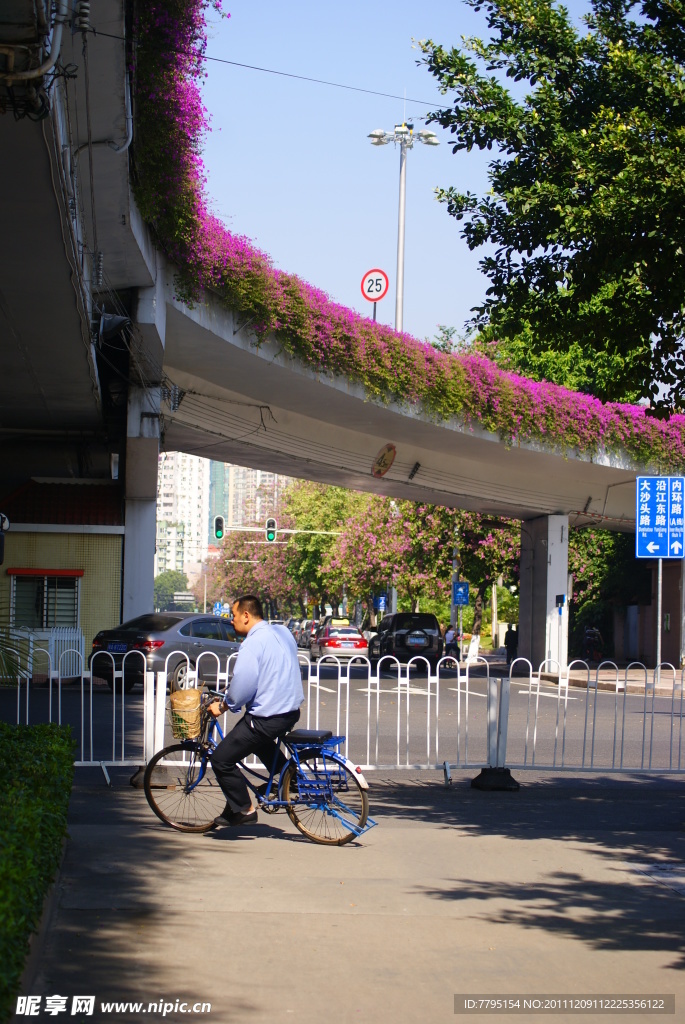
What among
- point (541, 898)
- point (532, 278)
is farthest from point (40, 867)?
point (532, 278)

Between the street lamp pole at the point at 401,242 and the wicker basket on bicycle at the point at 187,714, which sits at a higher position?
the street lamp pole at the point at 401,242

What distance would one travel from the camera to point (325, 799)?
8.08 metres

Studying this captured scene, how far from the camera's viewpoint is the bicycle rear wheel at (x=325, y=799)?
8094 millimetres

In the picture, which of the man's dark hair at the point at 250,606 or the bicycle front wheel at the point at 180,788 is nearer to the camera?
the man's dark hair at the point at 250,606

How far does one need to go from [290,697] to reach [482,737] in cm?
757

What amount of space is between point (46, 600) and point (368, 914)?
18.9 metres

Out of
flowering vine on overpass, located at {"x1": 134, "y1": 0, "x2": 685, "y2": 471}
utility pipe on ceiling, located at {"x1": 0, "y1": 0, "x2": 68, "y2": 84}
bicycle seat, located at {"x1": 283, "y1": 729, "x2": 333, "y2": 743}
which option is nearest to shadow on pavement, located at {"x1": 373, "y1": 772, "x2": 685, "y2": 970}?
bicycle seat, located at {"x1": 283, "y1": 729, "x2": 333, "y2": 743}

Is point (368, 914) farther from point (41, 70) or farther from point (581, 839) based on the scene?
point (41, 70)

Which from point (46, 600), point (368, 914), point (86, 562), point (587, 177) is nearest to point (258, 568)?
point (46, 600)

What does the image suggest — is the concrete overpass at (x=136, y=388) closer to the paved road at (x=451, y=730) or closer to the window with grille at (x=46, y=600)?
the window with grille at (x=46, y=600)

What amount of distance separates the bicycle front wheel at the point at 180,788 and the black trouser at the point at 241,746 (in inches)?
16.3

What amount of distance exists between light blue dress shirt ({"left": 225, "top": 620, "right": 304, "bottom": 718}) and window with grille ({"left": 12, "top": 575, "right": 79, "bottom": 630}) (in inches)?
652

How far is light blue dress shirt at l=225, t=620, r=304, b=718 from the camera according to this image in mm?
7961

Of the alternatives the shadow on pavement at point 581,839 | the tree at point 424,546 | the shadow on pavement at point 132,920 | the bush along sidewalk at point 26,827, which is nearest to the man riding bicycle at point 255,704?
the shadow on pavement at point 132,920
